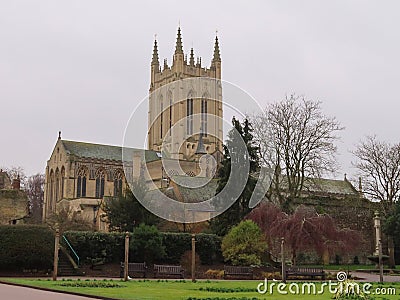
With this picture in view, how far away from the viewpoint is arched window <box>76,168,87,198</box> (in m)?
73.2

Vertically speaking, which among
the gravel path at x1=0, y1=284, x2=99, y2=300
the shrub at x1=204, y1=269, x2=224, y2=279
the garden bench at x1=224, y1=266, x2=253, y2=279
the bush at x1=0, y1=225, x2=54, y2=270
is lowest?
the shrub at x1=204, y1=269, x2=224, y2=279

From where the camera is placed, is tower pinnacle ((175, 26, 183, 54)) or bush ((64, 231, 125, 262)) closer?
bush ((64, 231, 125, 262))

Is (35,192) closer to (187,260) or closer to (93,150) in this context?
(93,150)

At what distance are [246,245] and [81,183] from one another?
147 feet

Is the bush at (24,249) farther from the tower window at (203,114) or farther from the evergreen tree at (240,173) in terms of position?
the tower window at (203,114)

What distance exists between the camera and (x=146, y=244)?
3238 cm

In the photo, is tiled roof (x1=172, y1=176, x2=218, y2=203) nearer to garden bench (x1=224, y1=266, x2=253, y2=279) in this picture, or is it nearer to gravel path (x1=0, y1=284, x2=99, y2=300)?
garden bench (x1=224, y1=266, x2=253, y2=279)

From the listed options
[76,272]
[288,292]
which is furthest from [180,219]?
[288,292]

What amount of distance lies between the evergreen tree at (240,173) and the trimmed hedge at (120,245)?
229 centimetres

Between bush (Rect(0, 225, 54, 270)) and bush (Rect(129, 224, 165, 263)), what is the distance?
5.37 meters

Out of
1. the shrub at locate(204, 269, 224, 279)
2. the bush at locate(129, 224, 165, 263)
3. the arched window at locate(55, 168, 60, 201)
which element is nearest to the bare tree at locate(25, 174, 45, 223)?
the arched window at locate(55, 168, 60, 201)

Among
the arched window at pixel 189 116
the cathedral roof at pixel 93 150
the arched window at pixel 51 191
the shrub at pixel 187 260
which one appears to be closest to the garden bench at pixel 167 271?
the shrub at pixel 187 260

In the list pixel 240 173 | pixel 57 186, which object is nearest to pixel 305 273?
pixel 240 173

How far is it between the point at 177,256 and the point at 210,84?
59546mm
